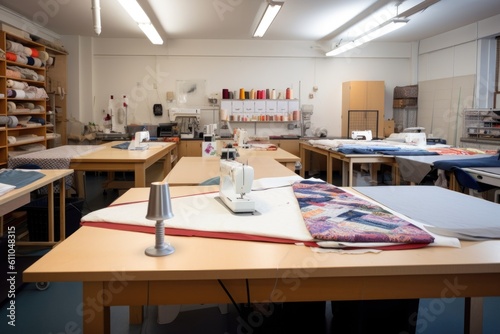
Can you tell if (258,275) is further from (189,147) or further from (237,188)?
(189,147)

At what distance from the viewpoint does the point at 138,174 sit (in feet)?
12.7

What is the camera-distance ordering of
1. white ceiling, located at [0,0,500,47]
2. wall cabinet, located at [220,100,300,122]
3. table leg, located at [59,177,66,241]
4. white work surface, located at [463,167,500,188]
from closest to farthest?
white work surface, located at [463,167,500,188] → table leg, located at [59,177,66,241] → white ceiling, located at [0,0,500,47] → wall cabinet, located at [220,100,300,122]

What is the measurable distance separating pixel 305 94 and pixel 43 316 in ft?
22.6

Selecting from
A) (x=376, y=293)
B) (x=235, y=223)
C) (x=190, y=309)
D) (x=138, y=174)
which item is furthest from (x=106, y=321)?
(x=138, y=174)

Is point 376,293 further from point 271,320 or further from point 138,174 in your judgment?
point 138,174

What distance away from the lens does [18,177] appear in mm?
2705

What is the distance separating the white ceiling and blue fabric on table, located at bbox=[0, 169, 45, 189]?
10.1 ft

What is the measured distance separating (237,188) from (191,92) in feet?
22.2

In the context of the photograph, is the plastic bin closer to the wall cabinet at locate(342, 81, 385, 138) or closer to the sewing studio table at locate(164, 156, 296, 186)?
the sewing studio table at locate(164, 156, 296, 186)

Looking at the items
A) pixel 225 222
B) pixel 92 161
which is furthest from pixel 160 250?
pixel 92 161

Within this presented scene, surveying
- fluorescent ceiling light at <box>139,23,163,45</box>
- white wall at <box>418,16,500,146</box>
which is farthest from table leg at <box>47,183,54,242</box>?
white wall at <box>418,16,500,146</box>

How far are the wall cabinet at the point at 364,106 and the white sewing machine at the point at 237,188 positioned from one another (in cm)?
669

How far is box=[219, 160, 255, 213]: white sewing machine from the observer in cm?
163

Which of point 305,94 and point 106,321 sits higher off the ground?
point 305,94
